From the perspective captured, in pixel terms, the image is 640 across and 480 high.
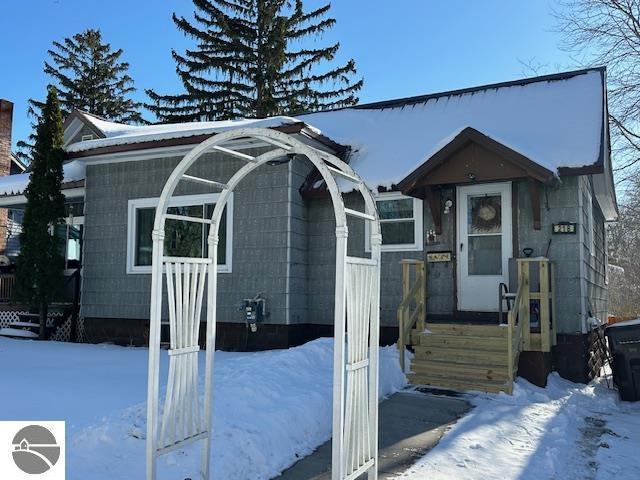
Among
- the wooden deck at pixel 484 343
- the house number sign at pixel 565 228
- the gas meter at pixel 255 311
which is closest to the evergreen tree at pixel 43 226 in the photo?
the gas meter at pixel 255 311

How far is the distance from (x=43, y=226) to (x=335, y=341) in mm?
9394

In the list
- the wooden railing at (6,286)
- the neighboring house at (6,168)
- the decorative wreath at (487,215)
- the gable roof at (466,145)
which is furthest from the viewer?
the neighboring house at (6,168)

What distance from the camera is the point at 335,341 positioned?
350 centimetres

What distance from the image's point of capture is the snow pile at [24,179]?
11375mm

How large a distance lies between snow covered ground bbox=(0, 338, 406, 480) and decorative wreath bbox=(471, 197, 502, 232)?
2.65 meters

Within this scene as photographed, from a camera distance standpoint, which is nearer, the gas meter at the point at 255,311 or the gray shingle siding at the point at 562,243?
the gray shingle siding at the point at 562,243

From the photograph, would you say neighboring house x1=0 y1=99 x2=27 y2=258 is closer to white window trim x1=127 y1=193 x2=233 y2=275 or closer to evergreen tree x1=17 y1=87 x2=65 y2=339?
evergreen tree x1=17 y1=87 x2=65 y2=339

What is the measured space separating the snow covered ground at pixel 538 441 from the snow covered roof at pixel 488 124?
3.28 metres

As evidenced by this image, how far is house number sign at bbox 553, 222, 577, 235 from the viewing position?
8.38 m

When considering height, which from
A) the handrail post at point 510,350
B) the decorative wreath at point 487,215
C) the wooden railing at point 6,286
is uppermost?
the decorative wreath at point 487,215

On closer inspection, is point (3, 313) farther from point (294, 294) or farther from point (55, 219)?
point (294, 294)

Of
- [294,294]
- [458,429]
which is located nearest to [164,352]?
[294,294]

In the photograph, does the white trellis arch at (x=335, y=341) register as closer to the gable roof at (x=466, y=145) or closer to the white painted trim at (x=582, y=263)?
the gable roof at (x=466, y=145)

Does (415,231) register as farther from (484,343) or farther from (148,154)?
(148,154)
